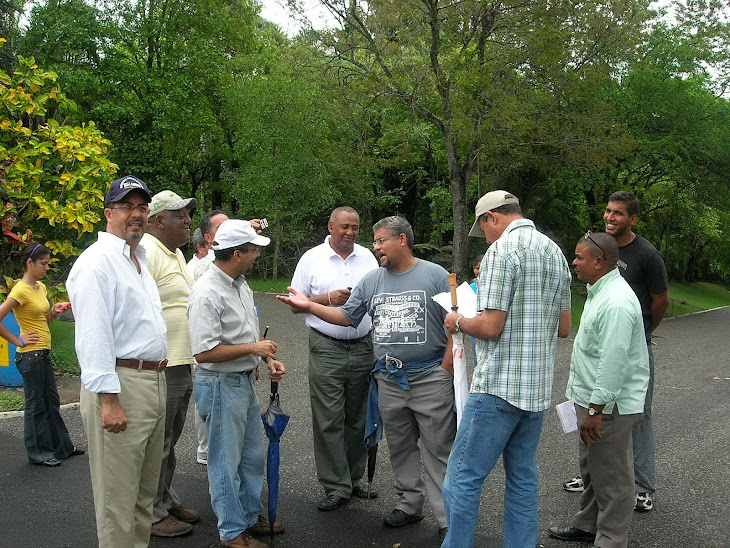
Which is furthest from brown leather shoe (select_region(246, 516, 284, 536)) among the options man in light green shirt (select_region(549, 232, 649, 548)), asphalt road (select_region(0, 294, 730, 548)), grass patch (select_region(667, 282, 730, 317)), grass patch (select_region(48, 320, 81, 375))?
grass patch (select_region(667, 282, 730, 317))

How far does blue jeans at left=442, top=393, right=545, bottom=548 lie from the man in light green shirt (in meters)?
0.49

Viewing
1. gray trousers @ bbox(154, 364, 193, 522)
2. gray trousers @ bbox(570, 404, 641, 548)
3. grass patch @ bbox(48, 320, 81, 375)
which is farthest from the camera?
grass patch @ bbox(48, 320, 81, 375)

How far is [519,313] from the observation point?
3.51 metres

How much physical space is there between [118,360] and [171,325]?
992 mm

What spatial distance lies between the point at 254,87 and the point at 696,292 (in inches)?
1089

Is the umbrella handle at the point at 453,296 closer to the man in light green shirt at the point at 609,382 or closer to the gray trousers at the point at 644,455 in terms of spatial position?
the man in light green shirt at the point at 609,382

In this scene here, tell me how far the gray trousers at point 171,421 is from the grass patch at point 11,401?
3546 millimetres

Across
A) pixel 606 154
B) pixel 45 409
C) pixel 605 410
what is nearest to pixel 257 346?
pixel 605 410

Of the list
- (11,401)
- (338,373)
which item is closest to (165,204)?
(338,373)

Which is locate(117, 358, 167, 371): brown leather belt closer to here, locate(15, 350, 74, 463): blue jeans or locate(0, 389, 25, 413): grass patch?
locate(15, 350, 74, 463): blue jeans

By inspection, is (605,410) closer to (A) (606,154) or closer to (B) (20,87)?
(B) (20,87)

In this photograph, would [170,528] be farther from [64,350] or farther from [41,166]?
[64,350]

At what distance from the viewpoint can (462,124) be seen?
16703 millimetres

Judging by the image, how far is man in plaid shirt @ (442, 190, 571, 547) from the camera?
11.4 ft
